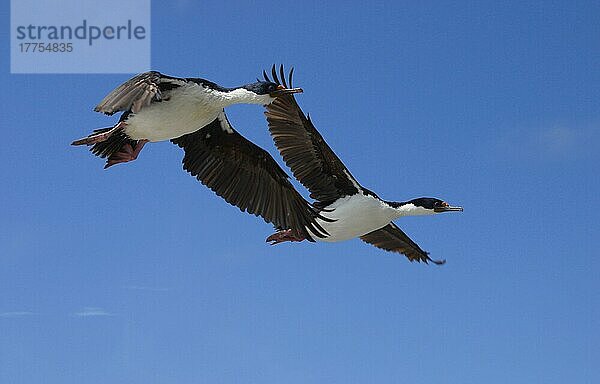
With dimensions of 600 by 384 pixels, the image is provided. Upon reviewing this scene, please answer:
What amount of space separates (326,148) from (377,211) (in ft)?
4.80

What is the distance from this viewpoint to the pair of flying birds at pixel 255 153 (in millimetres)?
13180

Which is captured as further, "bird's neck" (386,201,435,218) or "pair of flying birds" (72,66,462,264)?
"bird's neck" (386,201,435,218)

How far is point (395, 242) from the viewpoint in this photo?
1917 centimetres

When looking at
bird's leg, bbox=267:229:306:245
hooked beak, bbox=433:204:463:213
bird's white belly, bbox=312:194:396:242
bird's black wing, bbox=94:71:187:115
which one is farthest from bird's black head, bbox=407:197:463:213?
bird's black wing, bbox=94:71:187:115

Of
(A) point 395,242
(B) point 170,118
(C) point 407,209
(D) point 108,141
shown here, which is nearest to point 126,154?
(D) point 108,141

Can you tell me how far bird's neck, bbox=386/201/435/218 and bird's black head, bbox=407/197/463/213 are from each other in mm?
54

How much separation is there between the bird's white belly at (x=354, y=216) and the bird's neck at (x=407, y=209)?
135 mm

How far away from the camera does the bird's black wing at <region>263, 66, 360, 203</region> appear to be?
1606 centimetres

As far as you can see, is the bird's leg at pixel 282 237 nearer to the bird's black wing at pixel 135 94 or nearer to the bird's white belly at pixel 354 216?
the bird's white belly at pixel 354 216

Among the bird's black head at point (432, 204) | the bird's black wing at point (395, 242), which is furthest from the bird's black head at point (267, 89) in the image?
the bird's black wing at point (395, 242)

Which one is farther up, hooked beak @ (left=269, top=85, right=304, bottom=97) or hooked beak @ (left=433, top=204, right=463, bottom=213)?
hooked beak @ (left=269, top=85, right=304, bottom=97)

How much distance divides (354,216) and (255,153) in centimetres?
216

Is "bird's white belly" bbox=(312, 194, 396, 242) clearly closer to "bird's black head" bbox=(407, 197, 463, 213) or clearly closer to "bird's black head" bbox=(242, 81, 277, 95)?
"bird's black head" bbox=(407, 197, 463, 213)

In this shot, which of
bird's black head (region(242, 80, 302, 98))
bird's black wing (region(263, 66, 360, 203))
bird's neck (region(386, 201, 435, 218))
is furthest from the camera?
bird's neck (region(386, 201, 435, 218))
